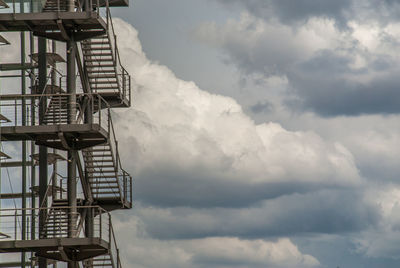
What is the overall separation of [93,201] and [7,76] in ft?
48.6

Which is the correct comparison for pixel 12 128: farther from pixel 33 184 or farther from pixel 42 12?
pixel 33 184

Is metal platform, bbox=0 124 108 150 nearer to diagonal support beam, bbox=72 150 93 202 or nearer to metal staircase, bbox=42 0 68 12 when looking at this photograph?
diagonal support beam, bbox=72 150 93 202

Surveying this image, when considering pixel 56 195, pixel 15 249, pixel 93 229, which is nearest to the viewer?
pixel 15 249

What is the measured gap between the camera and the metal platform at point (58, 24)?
207ft

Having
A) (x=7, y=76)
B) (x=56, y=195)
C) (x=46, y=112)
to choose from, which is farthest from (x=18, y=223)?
(x=46, y=112)

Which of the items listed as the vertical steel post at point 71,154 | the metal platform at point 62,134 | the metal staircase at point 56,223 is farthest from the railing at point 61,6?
the metal staircase at point 56,223

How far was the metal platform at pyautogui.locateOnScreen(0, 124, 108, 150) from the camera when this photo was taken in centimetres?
6184

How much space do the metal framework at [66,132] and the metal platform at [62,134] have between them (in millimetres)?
49

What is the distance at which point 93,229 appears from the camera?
217 ft

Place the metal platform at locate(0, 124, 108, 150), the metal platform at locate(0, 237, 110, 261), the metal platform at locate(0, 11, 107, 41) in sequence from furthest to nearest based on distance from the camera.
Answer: the metal platform at locate(0, 11, 107, 41), the metal platform at locate(0, 124, 108, 150), the metal platform at locate(0, 237, 110, 261)

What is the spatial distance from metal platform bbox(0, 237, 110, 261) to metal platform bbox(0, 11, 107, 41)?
1067 centimetres

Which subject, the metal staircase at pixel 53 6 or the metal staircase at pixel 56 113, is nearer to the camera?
the metal staircase at pixel 56 113

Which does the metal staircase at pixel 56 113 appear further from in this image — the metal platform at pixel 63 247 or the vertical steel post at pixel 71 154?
the metal platform at pixel 63 247

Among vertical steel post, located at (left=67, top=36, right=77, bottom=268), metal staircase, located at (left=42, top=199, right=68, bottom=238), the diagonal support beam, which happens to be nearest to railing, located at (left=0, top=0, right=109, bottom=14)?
vertical steel post, located at (left=67, top=36, right=77, bottom=268)
